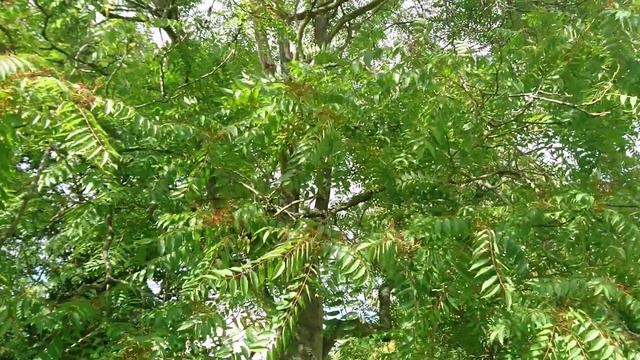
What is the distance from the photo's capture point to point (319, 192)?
157 inches

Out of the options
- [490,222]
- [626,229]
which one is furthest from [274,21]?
[626,229]

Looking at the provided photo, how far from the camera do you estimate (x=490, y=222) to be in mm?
3117

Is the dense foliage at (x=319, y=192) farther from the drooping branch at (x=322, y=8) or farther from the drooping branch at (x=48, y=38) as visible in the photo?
the drooping branch at (x=322, y=8)

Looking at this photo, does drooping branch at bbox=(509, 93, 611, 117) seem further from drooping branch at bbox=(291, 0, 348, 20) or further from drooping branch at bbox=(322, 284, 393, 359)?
drooping branch at bbox=(291, 0, 348, 20)

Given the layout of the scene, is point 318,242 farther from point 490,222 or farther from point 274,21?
point 274,21

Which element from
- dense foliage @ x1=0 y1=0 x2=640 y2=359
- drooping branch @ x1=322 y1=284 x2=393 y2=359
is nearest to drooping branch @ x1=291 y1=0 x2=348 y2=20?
dense foliage @ x1=0 y1=0 x2=640 y2=359

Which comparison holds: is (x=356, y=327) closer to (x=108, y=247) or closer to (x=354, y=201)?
(x=354, y=201)

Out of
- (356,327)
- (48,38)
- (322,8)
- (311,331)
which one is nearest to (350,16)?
(322,8)

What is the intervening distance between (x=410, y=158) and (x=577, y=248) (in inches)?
37.2

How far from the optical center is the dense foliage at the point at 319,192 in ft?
9.07

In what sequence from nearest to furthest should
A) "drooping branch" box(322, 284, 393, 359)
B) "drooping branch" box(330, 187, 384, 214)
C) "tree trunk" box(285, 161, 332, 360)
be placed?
"drooping branch" box(330, 187, 384, 214), "tree trunk" box(285, 161, 332, 360), "drooping branch" box(322, 284, 393, 359)

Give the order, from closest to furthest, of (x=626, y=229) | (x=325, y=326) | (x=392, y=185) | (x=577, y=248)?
(x=626, y=229), (x=577, y=248), (x=392, y=185), (x=325, y=326)

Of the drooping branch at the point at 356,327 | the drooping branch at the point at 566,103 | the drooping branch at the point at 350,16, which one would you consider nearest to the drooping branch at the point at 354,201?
the drooping branch at the point at 356,327

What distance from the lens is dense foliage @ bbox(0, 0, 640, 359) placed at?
276 cm
